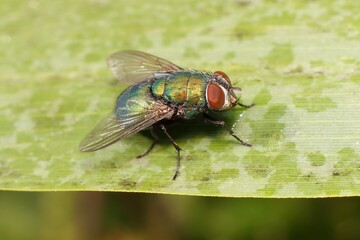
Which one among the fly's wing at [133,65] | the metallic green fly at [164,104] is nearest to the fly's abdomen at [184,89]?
the metallic green fly at [164,104]

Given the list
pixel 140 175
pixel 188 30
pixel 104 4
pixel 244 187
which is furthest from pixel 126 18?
pixel 244 187

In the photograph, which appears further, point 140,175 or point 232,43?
point 232,43

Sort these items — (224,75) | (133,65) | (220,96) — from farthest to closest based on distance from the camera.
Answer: (133,65), (224,75), (220,96)

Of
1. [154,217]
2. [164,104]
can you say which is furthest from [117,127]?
[154,217]

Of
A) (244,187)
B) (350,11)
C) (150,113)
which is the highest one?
(350,11)

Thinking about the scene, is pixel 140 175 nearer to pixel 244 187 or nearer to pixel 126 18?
pixel 244 187

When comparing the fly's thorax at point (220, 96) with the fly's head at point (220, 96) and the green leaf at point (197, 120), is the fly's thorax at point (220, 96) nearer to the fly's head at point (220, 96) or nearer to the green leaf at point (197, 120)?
the fly's head at point (220, 96)

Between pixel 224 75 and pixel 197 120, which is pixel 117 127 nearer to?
pixel 197 120
